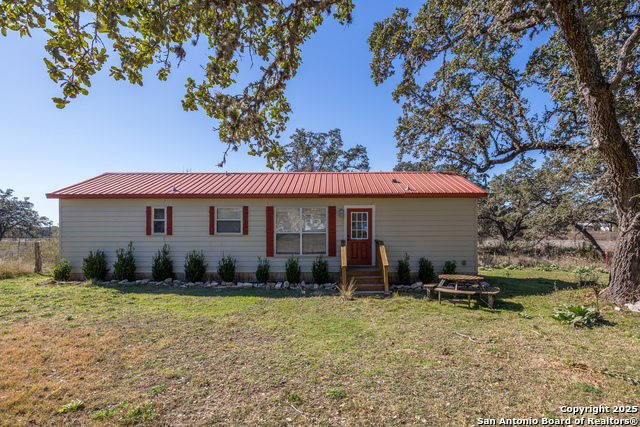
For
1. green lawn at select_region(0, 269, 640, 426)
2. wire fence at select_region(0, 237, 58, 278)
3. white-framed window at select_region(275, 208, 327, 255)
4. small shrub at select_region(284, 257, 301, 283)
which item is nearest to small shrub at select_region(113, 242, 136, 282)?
green lawn at select_region(0, 269, 640, 426)

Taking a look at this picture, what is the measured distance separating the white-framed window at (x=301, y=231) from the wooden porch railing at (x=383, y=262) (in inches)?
66.7

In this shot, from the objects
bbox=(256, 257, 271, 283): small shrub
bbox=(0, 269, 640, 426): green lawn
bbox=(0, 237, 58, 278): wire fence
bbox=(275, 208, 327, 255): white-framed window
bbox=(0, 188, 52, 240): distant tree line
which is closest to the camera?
bbox=(0, 269, 640, 426): green lawn

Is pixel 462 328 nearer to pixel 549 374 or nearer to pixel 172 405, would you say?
pixel 549 374

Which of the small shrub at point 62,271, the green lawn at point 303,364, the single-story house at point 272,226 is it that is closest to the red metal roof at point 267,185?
the single-story house at point 272,226

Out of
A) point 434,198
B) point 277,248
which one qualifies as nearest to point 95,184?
point 277,248

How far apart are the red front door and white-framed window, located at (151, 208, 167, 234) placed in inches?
234

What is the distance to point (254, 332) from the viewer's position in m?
4.71

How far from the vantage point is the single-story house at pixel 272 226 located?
889 centimetres

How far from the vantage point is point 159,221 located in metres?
9.19

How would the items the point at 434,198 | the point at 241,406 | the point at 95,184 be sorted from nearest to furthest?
the point at 241,406 → the point at 434,198 → the point at 95,184

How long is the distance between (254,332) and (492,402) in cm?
339

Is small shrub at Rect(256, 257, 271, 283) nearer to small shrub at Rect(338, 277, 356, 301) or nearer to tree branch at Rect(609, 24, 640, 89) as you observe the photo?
small shrub at Rect(338, 277, 356, 301)

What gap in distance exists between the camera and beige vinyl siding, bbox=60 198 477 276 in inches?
351

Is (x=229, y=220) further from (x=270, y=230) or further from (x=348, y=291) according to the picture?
(x=348, y=291)
